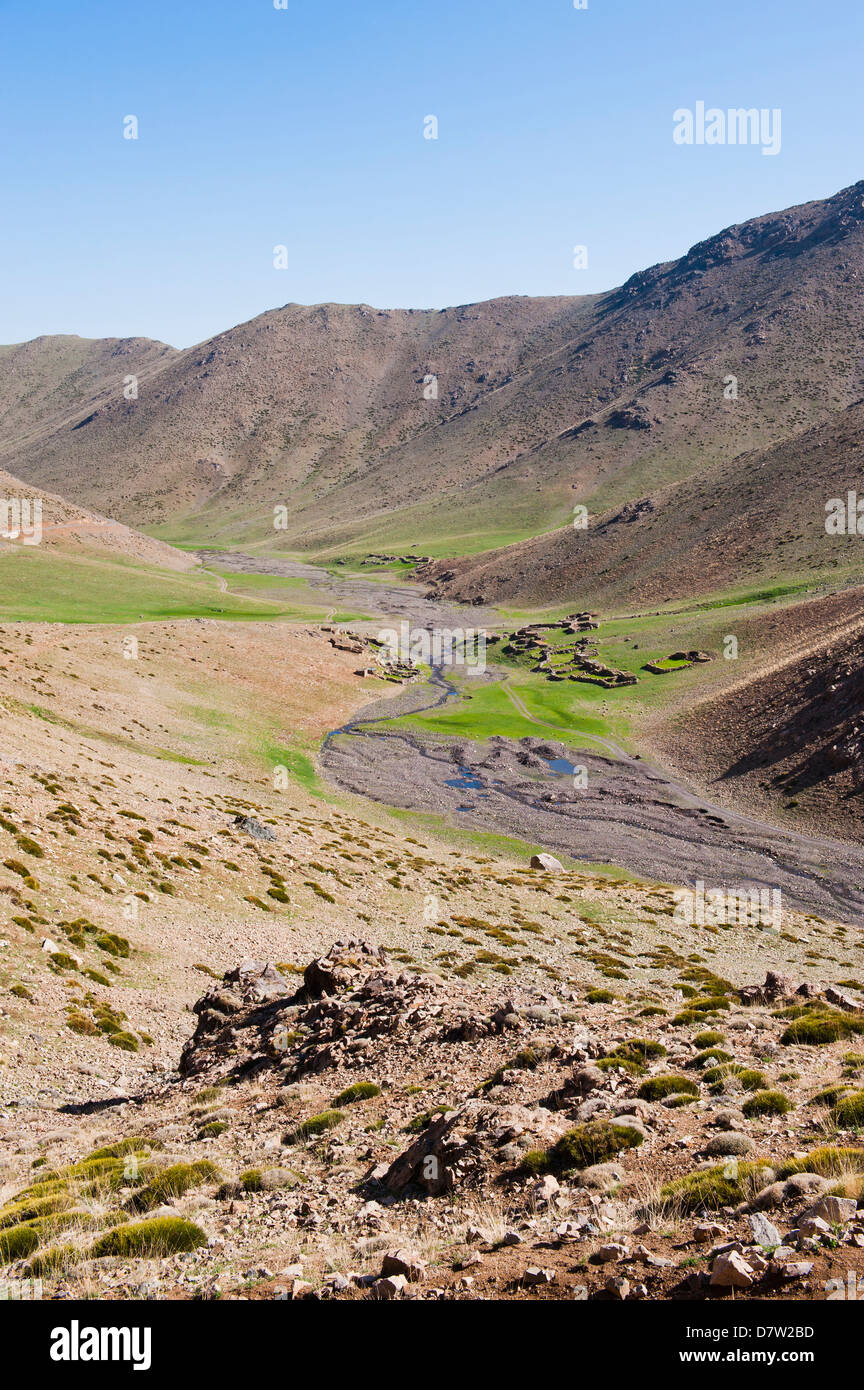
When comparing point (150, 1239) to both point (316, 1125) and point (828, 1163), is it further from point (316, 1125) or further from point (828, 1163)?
point (828, 1163)

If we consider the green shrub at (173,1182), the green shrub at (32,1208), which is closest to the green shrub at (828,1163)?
the green shrub at (173,1182)

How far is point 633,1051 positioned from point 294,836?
113 ft

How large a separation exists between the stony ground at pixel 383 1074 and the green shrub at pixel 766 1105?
54mm

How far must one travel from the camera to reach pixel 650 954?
39750mm

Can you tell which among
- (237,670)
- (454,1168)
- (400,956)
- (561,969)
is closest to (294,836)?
(400,956)

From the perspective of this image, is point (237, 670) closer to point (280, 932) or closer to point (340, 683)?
point (340, 683)

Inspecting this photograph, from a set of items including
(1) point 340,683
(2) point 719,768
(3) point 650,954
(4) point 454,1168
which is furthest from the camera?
(1) point 340,683

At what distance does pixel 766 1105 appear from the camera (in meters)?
14.7

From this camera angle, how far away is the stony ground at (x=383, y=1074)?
10.9 m

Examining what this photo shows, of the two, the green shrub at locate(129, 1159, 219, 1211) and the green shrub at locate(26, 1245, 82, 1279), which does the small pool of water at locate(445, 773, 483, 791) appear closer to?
the green shrub at locate(129, 1159, 219, 1211)

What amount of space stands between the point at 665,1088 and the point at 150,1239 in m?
9.95

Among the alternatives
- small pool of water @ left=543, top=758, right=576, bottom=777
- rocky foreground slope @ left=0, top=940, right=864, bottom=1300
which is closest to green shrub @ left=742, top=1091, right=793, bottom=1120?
rocky foreground slope @ left=0, top=940, right=864, bottom=1300

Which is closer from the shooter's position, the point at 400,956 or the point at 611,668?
the point at 400,956
